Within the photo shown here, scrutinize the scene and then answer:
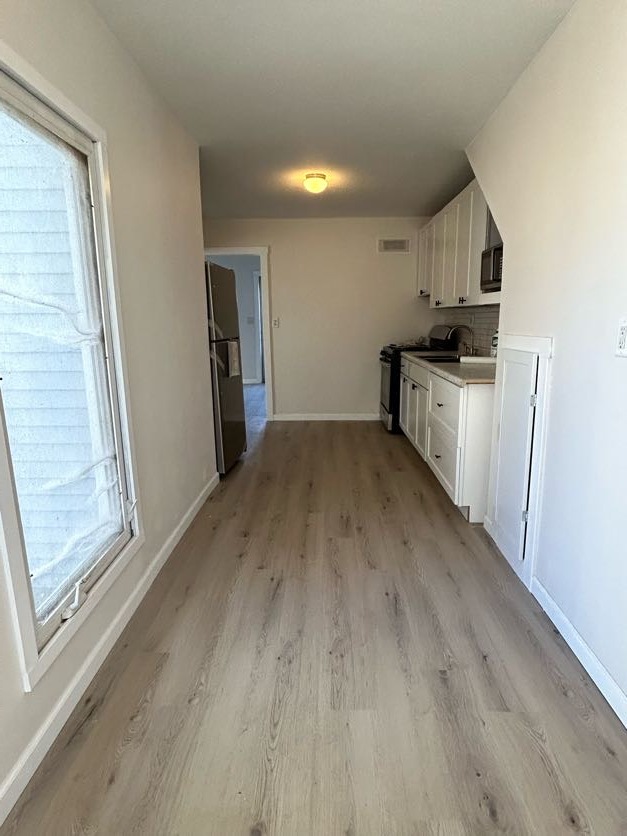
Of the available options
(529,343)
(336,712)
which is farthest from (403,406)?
(336,712)

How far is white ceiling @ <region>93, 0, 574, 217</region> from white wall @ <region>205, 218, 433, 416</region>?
5.80 ft

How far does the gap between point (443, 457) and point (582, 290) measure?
170cm

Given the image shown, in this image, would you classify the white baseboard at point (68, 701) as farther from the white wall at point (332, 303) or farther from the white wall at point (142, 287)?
the white wall at point (332, 303)

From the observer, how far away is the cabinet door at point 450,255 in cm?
388

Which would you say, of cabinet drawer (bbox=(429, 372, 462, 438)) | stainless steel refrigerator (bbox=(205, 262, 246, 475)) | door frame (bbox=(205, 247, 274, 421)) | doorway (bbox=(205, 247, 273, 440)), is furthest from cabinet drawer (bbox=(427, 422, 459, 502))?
doorway (bbox=(205, 247, 273, 440))

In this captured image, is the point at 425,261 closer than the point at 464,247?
No

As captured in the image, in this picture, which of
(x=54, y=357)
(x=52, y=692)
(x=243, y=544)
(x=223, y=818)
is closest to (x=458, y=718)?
(x=223, y=818)

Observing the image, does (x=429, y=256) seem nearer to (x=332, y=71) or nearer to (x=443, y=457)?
(x=443, y=457)

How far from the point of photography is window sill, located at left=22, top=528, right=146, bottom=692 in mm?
1268

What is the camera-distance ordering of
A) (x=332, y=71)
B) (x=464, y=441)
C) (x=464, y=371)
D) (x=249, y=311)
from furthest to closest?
(x=249, y=311), (x=464, y=371), (x=464, y=441), (x=332, y=71)

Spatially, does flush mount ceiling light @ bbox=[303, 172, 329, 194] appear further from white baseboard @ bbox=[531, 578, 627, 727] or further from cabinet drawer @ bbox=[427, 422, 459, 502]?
white baseboard @ bbox=[531, 578, 627, 727]

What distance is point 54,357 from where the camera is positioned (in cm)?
150

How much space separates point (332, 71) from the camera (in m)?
2.16

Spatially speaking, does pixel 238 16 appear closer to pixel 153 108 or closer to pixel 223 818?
pixel 153 108
